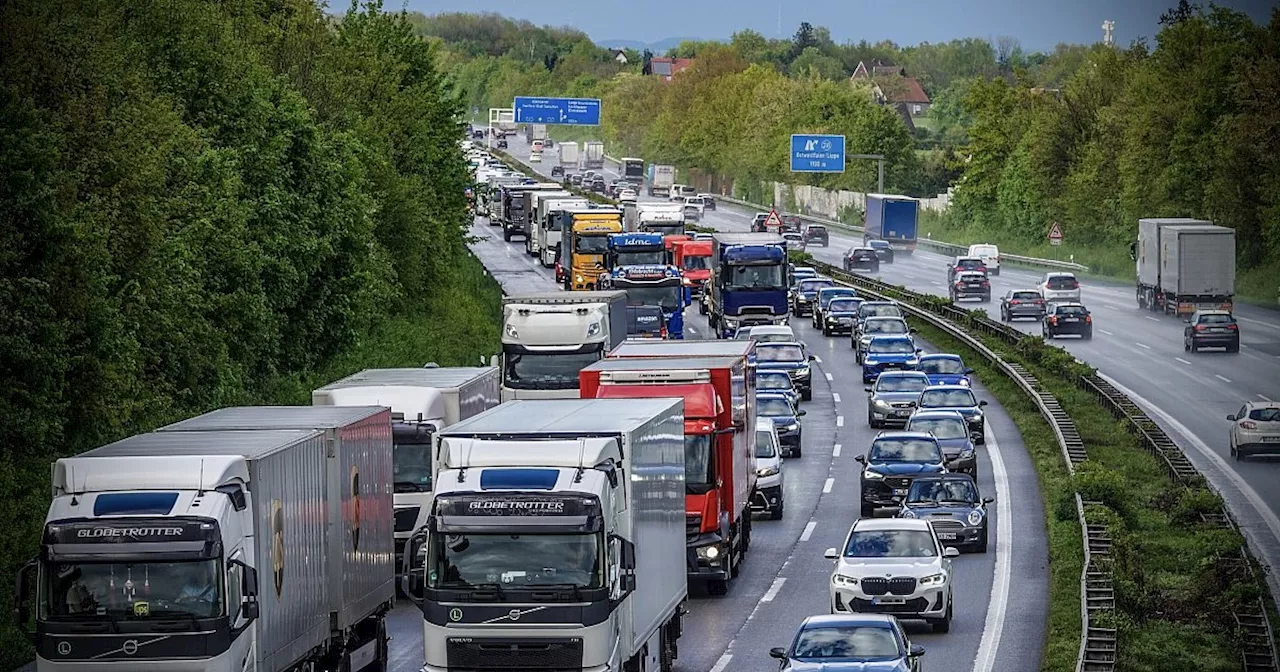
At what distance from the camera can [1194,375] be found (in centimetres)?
6381

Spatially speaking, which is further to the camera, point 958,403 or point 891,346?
point 891,346

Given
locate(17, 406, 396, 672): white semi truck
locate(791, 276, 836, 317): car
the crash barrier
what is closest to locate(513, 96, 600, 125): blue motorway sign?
the crash barrier

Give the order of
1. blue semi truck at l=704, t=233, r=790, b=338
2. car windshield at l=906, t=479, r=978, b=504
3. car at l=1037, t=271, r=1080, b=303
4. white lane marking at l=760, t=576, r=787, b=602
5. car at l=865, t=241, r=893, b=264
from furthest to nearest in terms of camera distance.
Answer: car at l=865, t=241, r=893, b=264 → car at l=1037, t=271, r=1080, b=303 → blue semi truck at l=704, t=233, r=790, b=338 → car windshield at l=906, t=479, r=978, b=504 → white lane marking at l=760, t=576, r=787, b=602

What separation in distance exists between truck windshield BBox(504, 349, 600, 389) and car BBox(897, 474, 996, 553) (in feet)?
32.0

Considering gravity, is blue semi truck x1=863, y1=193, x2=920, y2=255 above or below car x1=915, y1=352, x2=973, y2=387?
above

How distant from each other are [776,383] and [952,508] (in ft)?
61.4

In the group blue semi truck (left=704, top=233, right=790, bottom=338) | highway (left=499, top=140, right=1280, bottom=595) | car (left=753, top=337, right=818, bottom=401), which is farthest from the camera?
blue semi truck (left=704, top=233, right=790, bottom=338)

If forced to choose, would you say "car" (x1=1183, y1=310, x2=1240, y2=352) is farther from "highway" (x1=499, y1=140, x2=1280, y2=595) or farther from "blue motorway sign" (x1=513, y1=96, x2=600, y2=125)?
"blue motorway sign" (x1=513, y1=96, x2=600, y2=125)

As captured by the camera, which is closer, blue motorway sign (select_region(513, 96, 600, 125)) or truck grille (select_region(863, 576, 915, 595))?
truck grille (select_region(863, 576, 915, 595))

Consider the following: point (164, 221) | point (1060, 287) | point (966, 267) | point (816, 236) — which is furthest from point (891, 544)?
point (816, 236)

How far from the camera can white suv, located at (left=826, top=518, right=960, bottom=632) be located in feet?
91.9

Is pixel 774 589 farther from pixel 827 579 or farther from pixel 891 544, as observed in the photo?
pixel 891 544

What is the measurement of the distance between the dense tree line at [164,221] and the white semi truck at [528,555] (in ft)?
26.8

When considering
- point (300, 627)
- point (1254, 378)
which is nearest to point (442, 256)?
point (1254, 378)
